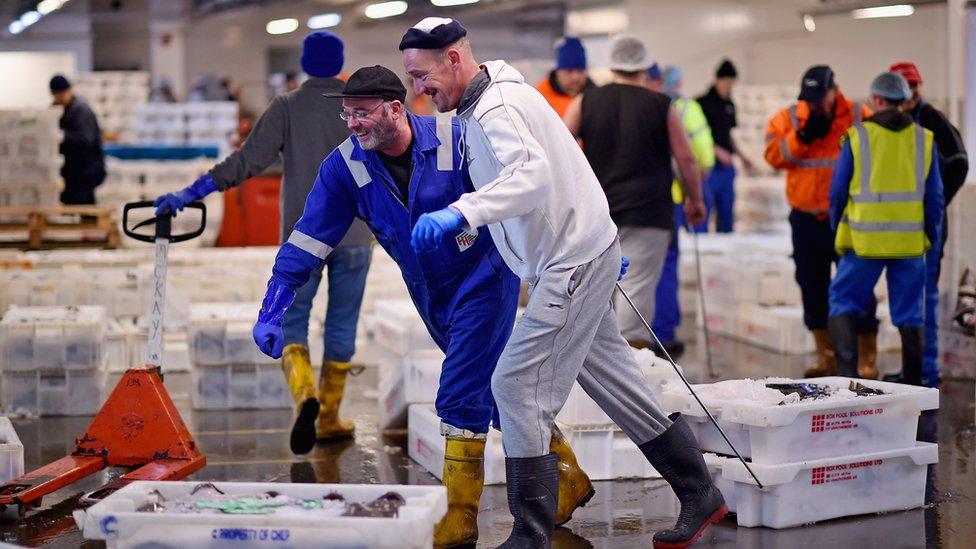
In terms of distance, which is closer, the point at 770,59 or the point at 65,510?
the point at 65,510

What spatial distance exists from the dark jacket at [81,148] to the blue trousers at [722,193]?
244 inches

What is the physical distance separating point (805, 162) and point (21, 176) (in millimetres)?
7263

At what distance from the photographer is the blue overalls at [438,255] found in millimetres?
4773

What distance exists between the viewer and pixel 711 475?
5.38 m

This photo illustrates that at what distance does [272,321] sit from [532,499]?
112cm

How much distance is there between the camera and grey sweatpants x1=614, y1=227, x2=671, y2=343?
25.8 ft

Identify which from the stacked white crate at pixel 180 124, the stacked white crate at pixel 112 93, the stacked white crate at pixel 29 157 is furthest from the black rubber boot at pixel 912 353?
the stacked white crate at pixel 112 93

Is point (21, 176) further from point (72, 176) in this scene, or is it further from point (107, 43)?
point (107, 43)

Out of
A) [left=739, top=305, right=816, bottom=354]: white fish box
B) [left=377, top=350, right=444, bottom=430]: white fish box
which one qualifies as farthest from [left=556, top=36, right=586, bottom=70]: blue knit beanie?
[left=377, top=350, right=444, bottom=430]: white fish box

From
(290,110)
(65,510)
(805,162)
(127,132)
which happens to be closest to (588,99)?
(805,162)

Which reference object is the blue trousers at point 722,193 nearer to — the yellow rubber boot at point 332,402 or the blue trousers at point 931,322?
the blue trousers at point 931,322

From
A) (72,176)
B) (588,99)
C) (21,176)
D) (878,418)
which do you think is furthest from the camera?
(72,176)

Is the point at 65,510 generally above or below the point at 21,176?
below

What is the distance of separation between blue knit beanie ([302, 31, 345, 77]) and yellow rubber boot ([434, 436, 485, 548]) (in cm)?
Answer: 253
